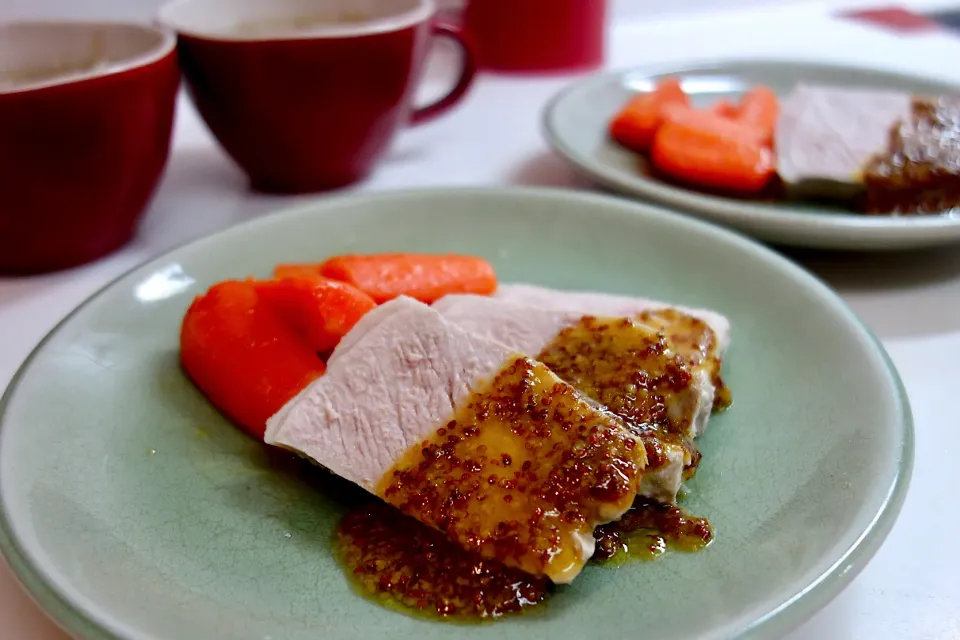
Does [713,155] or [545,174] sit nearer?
[713,155]

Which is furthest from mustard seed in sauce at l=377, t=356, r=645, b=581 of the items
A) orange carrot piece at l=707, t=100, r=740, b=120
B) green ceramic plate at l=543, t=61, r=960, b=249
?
orange carrot piece at l=707, t=100, r=740, b=120

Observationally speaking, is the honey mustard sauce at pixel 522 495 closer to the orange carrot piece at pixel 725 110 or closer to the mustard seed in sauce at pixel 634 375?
the mustard seed in sauce at pixel 634 375

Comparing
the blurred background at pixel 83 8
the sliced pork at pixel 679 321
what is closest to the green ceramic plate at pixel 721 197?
the sliced pork at pixel 679 321

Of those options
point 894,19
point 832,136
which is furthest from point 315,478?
point 894,19

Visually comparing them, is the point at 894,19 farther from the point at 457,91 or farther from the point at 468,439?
the point at 468,439

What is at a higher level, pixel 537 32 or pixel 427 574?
pixel 537 32

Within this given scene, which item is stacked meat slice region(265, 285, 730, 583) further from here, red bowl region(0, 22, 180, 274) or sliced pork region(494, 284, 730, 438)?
red bowl region(0, 22, 180, 274)
